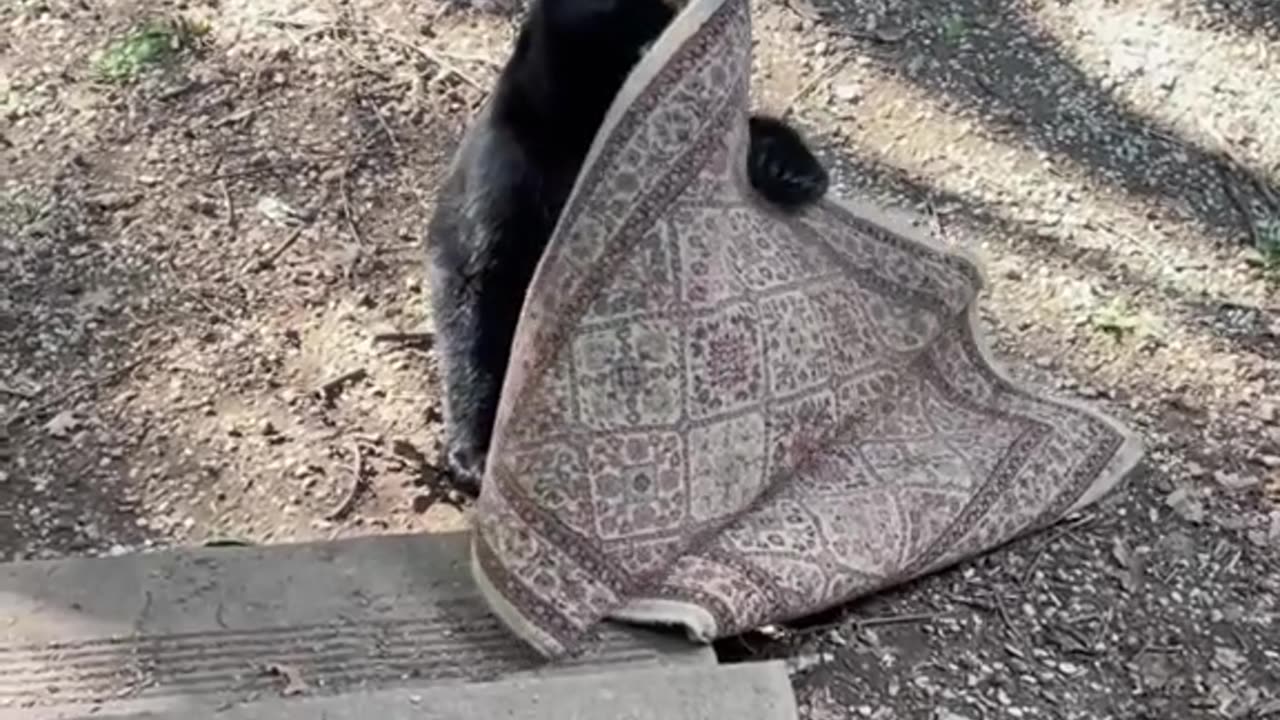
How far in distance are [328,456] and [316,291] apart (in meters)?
0.50

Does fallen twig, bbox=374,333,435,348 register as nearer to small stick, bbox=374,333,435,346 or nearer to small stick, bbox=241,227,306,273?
small stick, bbox=374,333,435,346

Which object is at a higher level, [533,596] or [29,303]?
[533,596]

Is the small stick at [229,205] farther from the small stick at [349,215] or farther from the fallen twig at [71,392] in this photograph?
the fallen twig at [71,392]

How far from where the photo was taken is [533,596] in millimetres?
2770

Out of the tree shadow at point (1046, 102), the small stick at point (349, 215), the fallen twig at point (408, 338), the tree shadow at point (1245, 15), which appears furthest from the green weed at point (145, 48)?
the tree shadow at point (1245, 15)

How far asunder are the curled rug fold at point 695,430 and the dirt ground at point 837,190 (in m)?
0.11

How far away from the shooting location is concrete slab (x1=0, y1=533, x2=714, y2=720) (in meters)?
2.69

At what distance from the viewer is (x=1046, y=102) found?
13.8 ft

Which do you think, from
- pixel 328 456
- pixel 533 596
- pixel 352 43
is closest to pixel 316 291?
pixel 328 456

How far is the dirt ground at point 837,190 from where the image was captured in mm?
2957

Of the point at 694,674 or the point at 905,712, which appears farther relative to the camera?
the point at 905,712

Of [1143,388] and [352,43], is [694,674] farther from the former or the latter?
[352,43]

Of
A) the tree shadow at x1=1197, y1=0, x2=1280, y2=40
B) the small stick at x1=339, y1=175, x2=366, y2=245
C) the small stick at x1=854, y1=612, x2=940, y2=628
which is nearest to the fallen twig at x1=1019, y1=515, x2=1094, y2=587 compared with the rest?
the small stick at x1=854, y1=612, x2=940, y2=628

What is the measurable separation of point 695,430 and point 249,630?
68 cm
